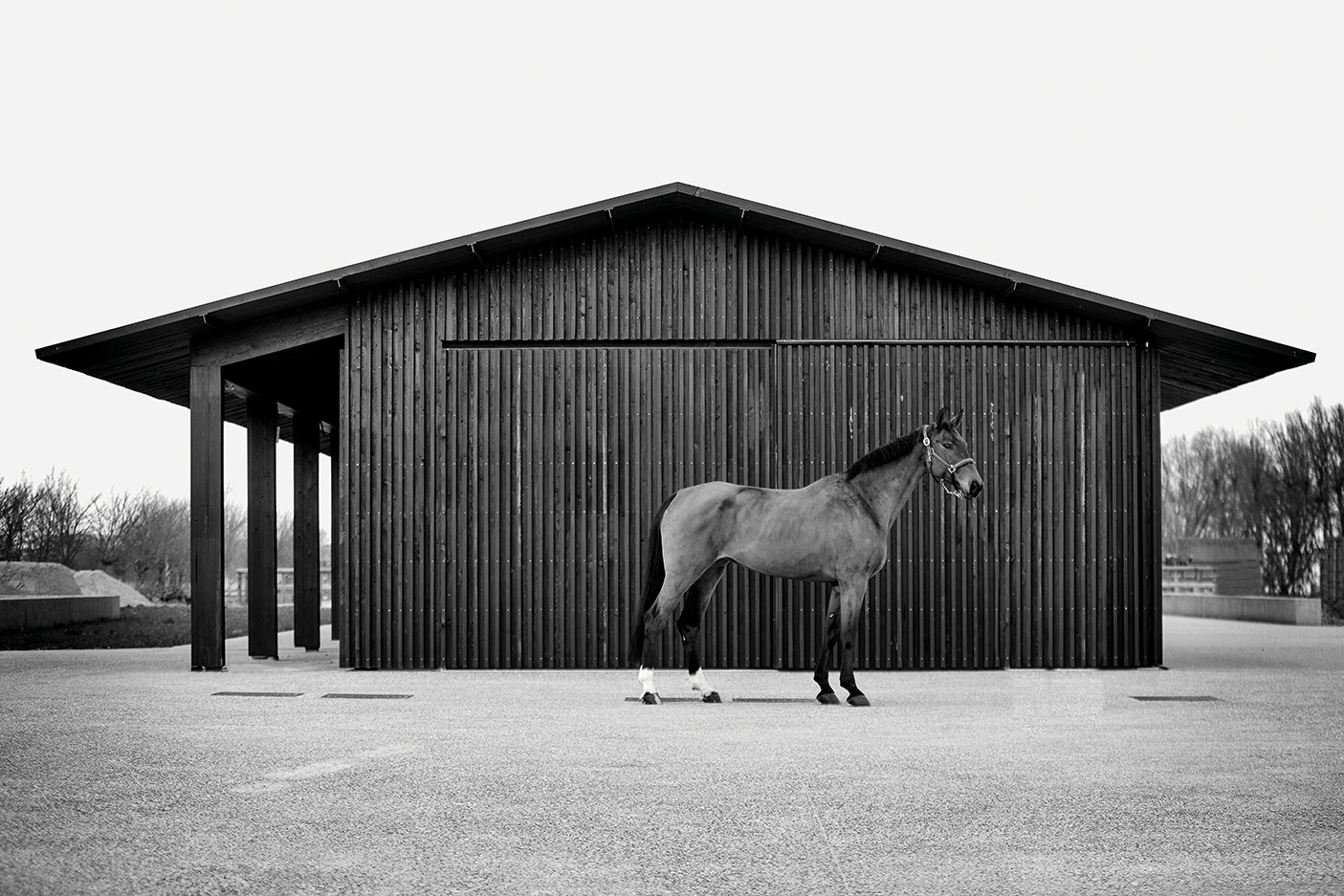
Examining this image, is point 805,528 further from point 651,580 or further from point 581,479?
point 581,479

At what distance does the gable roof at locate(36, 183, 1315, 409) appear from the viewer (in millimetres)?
15023

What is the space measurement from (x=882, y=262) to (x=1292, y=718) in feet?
23.1

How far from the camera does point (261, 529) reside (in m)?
18.9

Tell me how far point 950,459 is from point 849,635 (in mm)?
1754

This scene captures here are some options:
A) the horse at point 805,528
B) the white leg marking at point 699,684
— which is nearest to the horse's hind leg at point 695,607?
the horse at point 805,528

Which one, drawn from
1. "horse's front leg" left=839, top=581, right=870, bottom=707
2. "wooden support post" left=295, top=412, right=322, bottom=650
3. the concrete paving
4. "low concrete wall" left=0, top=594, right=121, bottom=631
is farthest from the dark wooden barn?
"low concrete wall" left=0, top=594, right=121, bottom=631

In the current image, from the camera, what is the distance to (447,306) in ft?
51.8

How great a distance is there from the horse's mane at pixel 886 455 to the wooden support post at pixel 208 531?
716 cm

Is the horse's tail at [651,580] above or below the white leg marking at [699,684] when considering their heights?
above

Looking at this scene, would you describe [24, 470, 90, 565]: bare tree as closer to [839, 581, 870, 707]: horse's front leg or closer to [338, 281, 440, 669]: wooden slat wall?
[338, 281, 440, 669]: wooden slat wall

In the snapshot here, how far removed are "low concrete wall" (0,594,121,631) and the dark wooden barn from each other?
39.3 ft

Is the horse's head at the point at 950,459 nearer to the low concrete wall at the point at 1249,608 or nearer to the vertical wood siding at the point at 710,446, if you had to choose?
the vertical wood siding at the point at 710,446

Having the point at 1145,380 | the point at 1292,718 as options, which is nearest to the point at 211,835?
the point at 1292,718

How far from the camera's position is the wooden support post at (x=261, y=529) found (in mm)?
18672
